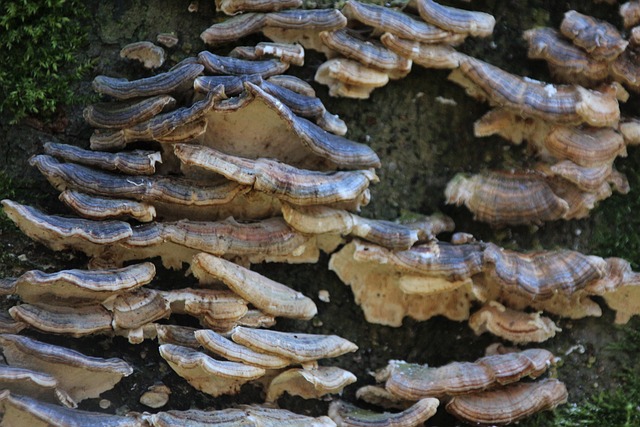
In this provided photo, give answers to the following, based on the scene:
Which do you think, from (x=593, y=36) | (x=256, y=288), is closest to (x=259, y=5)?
(x=256, y=288)

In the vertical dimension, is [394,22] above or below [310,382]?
above

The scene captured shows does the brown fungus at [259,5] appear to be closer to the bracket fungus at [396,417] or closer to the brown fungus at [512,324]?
the brown fungus at [512,324]

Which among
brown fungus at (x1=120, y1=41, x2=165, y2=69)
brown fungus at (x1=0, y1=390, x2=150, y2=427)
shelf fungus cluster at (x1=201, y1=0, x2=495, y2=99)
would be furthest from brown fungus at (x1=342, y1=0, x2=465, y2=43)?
brown fungus at (x1=0, y1=390, x2=150, y2=427)

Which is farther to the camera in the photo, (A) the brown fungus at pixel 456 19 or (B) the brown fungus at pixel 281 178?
(A) the brown fungus at pixel 456 19

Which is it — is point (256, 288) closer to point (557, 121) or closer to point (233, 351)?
point (233, 351)

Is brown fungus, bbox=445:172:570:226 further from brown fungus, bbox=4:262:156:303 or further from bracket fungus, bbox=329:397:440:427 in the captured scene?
brown fungus, bbox=4:262:156:303

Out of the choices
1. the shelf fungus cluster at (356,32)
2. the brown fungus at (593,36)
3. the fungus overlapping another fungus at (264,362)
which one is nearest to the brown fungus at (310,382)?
the fungus overlapping another fungus at (264,362)

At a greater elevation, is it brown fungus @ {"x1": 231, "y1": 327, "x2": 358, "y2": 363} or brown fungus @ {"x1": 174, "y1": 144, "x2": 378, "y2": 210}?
brown fungus @ {"x1": 174, "y1": 144, "x2": 378, "y2": 210}
